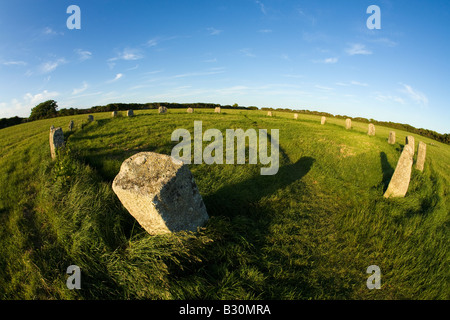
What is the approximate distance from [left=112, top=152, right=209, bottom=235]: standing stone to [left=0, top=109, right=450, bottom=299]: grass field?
314mm

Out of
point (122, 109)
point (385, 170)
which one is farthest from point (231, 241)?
point (122, 109)

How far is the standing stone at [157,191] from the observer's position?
142 inches

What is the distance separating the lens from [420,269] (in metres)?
3.97

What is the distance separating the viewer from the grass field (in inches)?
130

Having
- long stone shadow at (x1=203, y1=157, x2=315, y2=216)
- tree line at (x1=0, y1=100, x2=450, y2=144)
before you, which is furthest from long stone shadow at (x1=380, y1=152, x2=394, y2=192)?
tree line at (x1=0, y1=100, x2=450, y2=144)

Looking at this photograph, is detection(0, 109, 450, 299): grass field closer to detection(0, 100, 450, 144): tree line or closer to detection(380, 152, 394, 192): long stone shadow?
detection(380, 152, 394, 192): long stone shadow

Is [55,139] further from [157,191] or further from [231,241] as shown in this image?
[231,241]

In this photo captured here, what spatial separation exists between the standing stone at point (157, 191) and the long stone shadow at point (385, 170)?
775 centimetres

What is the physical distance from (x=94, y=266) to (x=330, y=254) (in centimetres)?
482

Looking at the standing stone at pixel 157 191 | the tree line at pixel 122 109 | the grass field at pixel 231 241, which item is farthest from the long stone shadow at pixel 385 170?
the tree line at pixel 122 109

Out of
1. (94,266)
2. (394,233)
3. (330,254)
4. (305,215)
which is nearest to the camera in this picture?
(94,266)
